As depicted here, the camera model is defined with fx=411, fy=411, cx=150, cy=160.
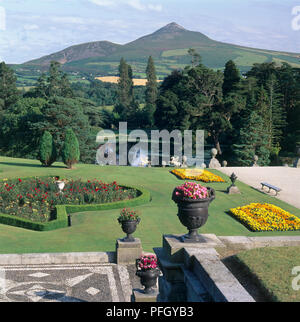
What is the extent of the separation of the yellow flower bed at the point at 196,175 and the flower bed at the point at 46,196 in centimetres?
604

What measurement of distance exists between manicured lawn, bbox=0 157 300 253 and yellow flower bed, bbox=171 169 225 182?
2.07 ft

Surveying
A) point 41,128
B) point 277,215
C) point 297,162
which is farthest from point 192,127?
point 277,215

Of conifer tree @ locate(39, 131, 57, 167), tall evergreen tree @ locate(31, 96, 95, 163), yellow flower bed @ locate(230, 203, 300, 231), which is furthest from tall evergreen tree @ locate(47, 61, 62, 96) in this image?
yellow flower bed @ locate(230, 203, 300, 231)

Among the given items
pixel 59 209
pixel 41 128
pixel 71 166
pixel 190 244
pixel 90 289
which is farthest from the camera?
pixel 41 128

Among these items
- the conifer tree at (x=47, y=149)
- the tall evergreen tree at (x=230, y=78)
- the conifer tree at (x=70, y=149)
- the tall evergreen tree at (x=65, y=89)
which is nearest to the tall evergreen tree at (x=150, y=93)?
the tall evergreen tree at (x=65, y=89)

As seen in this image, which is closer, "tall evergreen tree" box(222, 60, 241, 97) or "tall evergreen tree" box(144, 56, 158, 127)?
"tall evergreen tree" box(222, 60, 241, 97)

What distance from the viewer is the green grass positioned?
7312mm

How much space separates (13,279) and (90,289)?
230cm

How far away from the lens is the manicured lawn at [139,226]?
15.4m

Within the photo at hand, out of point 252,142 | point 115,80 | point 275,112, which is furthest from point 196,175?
point 115,80

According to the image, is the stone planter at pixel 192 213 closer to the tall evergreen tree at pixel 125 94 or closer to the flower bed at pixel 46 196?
the flower bed at pixel 46 196

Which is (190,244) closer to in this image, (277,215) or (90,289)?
(90,289)

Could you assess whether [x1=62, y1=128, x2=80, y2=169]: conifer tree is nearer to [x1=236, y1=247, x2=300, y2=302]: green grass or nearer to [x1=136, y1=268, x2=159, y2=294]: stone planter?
[x1=136, y1=268, x2=159, y2=294]: stone planter
